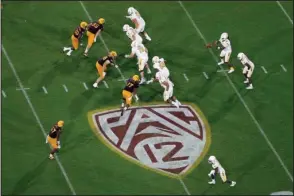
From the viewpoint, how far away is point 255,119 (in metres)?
19.2

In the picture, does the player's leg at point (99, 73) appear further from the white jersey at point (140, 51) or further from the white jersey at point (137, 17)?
the white jersey at point (137, 17)

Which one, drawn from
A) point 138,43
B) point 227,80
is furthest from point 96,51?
point 227,80

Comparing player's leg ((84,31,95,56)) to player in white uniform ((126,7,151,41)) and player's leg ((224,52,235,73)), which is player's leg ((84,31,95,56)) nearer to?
player in white uniform ((126,7,151,41))

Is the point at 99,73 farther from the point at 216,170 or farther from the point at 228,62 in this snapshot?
the point at 216,170

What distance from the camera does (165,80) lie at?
18.6 metres

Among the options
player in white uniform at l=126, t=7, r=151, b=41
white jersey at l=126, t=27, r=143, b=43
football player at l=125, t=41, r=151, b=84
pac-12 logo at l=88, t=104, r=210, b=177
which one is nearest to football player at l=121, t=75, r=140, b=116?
pac-12 logo at l=88, t=104, r=210, b=177

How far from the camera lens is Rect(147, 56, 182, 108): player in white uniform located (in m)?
18.5

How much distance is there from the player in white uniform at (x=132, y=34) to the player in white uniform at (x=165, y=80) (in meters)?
0.74

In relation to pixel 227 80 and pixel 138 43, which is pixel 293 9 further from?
pixel 138 43

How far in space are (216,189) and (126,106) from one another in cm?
293

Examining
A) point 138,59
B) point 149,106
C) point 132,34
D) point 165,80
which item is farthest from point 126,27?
point 149,106

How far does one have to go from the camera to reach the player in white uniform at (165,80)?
1855 cm

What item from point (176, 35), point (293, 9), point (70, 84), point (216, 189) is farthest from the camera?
point (293, 9)

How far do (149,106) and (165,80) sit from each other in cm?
84
